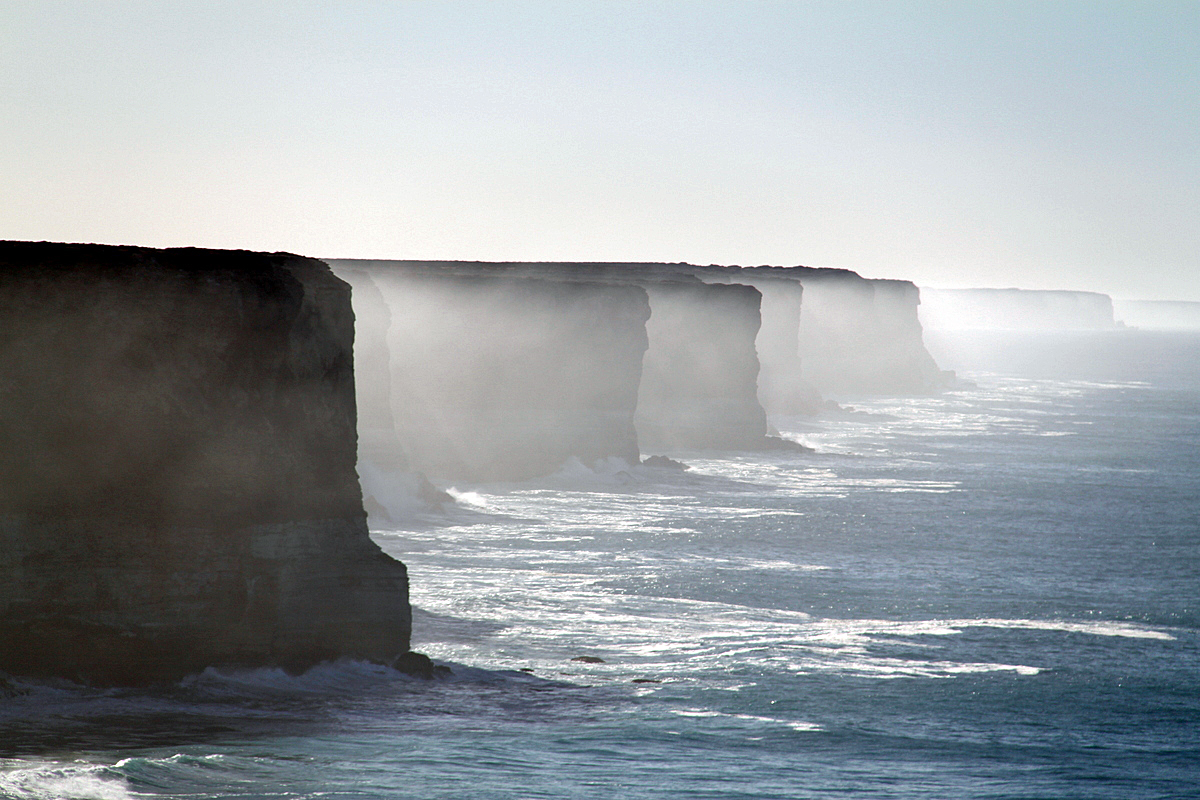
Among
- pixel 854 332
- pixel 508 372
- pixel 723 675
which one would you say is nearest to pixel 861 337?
pixel 854 332

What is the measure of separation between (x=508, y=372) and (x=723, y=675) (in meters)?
31.7

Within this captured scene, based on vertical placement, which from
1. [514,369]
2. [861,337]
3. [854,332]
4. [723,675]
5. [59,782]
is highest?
[854,332]

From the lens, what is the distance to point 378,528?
4031 cm

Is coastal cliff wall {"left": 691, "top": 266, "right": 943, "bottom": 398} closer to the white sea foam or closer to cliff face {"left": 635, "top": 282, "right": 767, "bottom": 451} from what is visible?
cliff face {"left": 635, "top": 282, "right": 767, "bottom": 451}

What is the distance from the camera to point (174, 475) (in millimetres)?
20547

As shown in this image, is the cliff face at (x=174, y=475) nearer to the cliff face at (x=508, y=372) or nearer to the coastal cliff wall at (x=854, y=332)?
the cliff face at (x=508, y=372)

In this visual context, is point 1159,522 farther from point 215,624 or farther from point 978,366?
point 978,366

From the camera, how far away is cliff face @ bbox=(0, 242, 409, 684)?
772 inches

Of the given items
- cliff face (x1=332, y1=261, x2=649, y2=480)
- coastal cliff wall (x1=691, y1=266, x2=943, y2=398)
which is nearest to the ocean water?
cliff face (x1=332, y1=261, x2=649, y2=480)

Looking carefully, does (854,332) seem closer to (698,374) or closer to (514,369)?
(698,374)

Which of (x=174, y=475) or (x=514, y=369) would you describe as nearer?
(x=174, y=475)

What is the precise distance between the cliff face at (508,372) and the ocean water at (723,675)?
12.5 ft

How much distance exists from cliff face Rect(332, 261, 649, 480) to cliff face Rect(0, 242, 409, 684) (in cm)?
3001

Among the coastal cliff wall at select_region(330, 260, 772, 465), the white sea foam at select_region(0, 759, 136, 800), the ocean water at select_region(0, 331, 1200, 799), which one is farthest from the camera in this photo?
the coastal cliff wall at select_region(330, 260, 772, 465)
